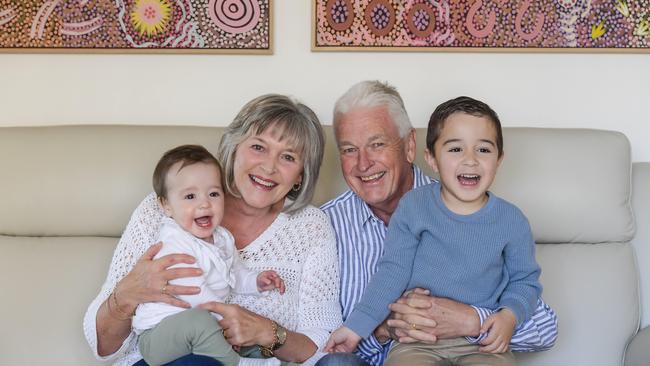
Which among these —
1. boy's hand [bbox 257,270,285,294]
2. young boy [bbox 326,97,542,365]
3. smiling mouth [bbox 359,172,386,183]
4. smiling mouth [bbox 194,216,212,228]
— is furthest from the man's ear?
smiling mouth [bbox 194,216,212,228]

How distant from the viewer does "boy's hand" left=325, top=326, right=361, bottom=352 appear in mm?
1858

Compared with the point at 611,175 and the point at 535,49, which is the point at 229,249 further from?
the point at 535,49

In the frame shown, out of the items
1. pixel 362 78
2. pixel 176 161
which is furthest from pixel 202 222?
pixel 362 78

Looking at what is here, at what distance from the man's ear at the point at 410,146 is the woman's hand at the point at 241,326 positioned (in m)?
0.69

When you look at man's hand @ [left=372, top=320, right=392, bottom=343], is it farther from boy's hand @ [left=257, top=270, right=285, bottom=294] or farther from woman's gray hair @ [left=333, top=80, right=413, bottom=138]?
woman's gray hair @ [left=333, top=80, right=413, bottom=138]

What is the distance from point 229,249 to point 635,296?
1265 mm

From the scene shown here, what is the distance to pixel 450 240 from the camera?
1843 millimetres

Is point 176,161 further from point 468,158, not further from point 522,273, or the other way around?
point 522,273

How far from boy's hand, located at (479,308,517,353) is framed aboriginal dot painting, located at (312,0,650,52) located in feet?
3.76

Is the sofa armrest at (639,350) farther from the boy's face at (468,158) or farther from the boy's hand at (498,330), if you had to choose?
the boy's face at (468,158)

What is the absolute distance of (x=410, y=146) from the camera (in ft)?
7.13

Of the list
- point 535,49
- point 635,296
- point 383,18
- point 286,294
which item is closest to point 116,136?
point 286,294

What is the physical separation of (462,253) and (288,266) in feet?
1.58

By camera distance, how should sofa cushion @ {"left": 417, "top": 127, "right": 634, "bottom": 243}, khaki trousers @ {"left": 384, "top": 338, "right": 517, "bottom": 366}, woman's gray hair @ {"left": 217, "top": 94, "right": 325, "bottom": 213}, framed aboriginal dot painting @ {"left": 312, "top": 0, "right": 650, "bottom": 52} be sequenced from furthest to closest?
framed aboriginal dot painting @ {"left": 312, "top": 0, "right": 650, "bottom": 52} → sofa cushion @ {"left": 417, "top": 127, "right": 634, "bottom": 243} → woman's gray hair @ {"left": 217, "top": 94, "right": 325, "bottom": 213} → khaki trousers @ {"left": 384, "top": 338, "right": 517, "bottom": 366}
